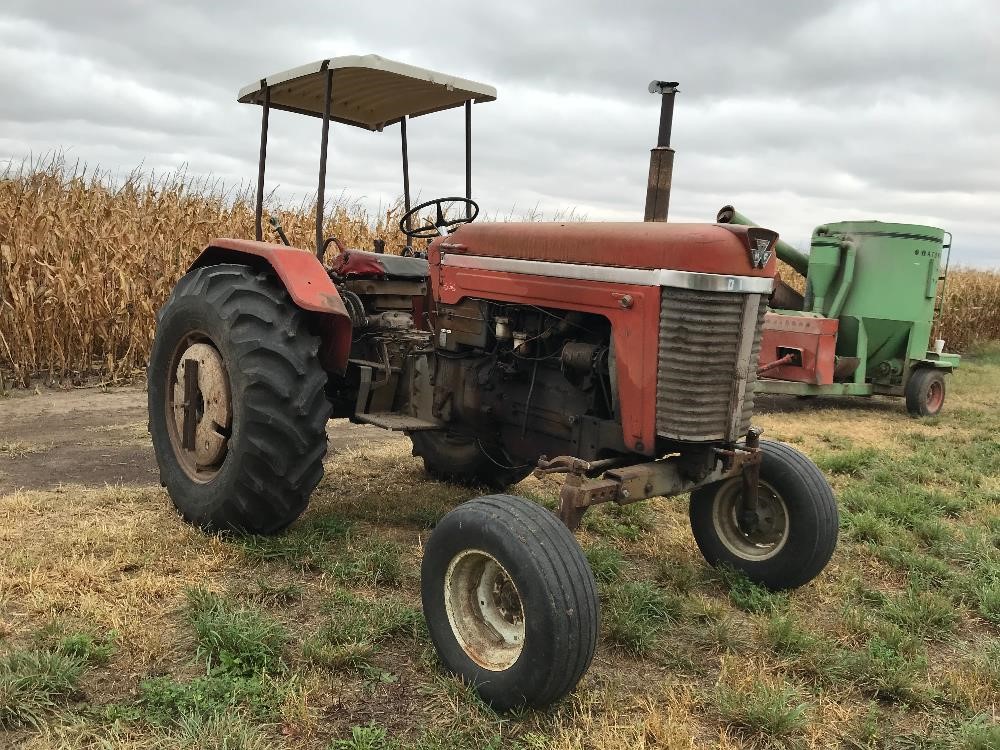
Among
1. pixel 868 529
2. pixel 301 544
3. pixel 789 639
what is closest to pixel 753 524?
pixel 789 639

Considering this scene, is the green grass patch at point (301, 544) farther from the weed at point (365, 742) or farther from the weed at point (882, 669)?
the weed at point (882, 669)

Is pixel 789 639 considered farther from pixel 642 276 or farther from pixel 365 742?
pixel 365 742

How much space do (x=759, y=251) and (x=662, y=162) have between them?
0.72 metres

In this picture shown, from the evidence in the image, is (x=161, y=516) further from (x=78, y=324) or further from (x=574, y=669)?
(x=78, y=324)

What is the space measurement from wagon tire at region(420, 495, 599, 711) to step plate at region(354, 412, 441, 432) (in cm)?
110

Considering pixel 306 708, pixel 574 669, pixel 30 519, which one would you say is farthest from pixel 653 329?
pixel 30 519

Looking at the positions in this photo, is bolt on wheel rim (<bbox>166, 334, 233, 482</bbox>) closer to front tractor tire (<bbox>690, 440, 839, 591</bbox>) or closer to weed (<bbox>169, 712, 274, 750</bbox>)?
weed (<bbox>169, 712, 274, 750</bbox>)

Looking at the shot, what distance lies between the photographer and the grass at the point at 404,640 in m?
2.28

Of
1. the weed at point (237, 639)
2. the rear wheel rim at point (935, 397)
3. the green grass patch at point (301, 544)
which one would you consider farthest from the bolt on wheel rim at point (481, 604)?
the rear wheel rim at point (935, 397)

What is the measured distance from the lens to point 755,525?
3.48 metres

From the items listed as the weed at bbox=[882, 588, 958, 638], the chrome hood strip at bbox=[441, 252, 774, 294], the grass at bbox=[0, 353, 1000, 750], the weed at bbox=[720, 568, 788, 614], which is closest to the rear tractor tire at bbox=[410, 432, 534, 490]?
the grass at bbox=[0, 353, 1000, 750]

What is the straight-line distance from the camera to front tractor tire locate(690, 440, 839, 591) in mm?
3287

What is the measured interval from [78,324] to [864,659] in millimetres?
6814

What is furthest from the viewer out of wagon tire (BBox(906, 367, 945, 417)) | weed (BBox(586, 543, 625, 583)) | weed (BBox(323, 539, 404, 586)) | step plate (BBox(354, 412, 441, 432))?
wagon tire (BBox(906, 367, 945, 417))
